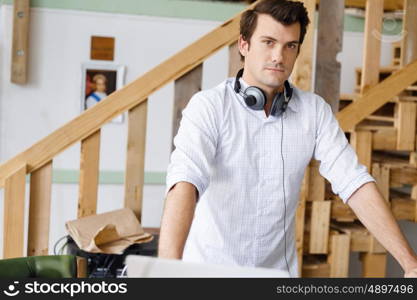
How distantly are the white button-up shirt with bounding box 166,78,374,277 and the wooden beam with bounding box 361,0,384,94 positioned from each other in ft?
3.52

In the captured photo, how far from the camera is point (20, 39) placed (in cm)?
467

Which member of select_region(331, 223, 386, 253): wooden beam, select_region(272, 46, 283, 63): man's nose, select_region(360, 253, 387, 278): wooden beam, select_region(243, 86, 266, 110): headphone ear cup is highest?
select_region(272, 46, 283, 63): man's nose

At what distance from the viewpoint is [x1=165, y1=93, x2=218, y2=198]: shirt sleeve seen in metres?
1.41

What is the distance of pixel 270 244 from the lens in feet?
5.50

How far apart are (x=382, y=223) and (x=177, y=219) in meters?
0.55

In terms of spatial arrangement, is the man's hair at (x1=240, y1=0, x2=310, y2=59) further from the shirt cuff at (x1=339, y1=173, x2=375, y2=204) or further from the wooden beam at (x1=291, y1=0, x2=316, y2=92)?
the wooden beam at (x1=291, y1=0, x2=316, y2=92)

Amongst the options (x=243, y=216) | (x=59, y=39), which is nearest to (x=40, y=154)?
(x=243, y=216)

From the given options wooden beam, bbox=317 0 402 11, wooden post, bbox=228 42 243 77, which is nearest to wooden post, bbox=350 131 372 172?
wooden post, bbox=228 42 243 77

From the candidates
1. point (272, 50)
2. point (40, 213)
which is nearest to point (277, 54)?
point (272, 50)

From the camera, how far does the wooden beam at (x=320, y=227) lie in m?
2.62

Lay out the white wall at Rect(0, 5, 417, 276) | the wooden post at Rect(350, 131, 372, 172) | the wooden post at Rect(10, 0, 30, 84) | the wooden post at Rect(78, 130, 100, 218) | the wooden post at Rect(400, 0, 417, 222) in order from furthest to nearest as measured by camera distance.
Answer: the white wall at Rect(0, 5, 417, 276)
the wooden post at Rect(10, 0, 30, 84)
the wooden post at Rect(400, 0, 417, 222)
the wooden post at Rect(350, 131, 372, 172)
the wooden post at Rect(78, 130, 100, 218)

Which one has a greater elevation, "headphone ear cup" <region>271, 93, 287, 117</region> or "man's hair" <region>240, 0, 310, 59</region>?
"man's hair" <region>240, 0, 310, 59</region>

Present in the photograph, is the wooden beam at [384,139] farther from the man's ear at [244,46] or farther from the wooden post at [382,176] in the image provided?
the man's ear at [244,46]

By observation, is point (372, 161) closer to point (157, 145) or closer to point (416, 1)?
point (416, 1)
